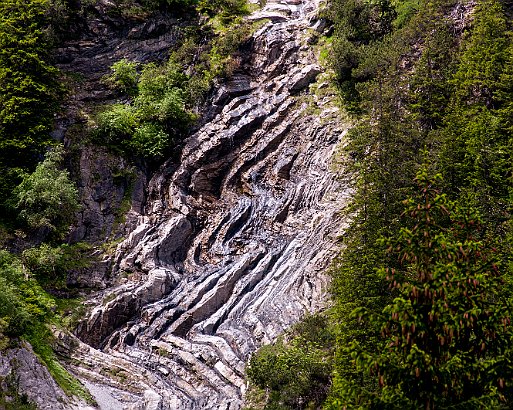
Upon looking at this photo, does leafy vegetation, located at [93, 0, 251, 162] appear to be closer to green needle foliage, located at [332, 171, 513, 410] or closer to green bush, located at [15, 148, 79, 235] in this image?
green bush, located at [15, 148, 79, 235]

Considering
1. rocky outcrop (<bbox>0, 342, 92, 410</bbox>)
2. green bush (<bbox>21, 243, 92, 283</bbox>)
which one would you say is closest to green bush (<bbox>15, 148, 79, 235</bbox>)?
green bush (<bbox>21, 243, 92, 283</bbox>)

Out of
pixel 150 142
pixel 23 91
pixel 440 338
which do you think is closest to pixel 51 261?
pixel 150 142

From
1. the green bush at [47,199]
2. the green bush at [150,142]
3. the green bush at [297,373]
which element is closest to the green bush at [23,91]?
the green bush at [47,199]

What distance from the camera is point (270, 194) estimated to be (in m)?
30.7

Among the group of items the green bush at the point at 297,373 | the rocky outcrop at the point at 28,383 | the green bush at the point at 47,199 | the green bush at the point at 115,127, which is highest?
the green bush at the point at 115,127

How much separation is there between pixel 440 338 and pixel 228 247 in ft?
63.7

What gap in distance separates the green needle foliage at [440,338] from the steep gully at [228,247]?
38.7 ft

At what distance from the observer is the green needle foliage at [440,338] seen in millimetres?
9992

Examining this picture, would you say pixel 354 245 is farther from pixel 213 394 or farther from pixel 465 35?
pixel 465 35

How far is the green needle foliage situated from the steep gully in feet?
38.7

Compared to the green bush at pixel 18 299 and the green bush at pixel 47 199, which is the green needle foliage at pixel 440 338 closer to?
the green bush at pixel 18 299

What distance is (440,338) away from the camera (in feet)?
32.9

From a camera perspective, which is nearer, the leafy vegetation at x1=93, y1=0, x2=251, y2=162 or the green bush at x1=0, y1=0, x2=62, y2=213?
the green bush at x1=0, y1=0, x2=62, y2=213

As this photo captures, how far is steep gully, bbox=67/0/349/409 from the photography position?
2273 centimetres
